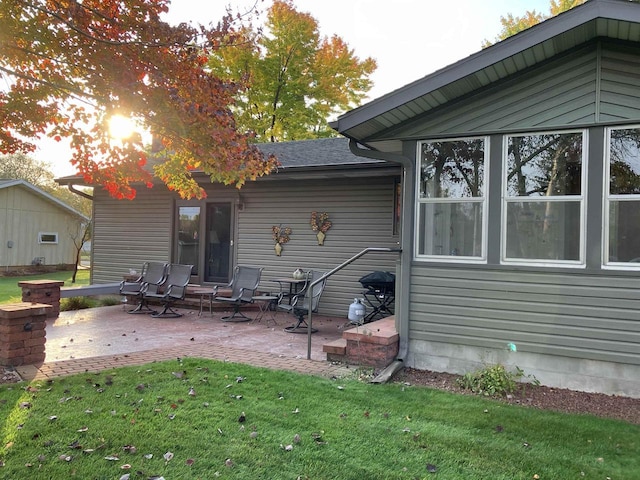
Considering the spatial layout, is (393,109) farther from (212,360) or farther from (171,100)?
(212,360)

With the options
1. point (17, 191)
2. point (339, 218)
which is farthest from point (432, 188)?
point (17, 191)

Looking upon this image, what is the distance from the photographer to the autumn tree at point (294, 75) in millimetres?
19781

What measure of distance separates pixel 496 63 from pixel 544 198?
1.48 m

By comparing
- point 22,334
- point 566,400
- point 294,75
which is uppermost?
point 294,75

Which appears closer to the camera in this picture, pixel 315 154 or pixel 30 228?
pixel 315 154

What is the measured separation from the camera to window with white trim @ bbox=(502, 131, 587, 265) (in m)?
4.72

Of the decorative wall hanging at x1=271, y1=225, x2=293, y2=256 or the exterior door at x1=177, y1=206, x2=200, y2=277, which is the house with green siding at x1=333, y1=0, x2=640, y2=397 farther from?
the exterior door at x1=177, y1=206, x2=200, y2=277

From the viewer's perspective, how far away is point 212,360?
17.0ft

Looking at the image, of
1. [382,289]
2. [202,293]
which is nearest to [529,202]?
[382,289]

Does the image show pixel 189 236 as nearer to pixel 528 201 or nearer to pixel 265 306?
pixel 265 306

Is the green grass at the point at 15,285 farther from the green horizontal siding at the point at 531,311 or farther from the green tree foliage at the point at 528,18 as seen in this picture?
the green tree foliage at the point at 528,18

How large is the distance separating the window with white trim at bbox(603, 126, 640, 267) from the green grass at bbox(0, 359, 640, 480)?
167cm

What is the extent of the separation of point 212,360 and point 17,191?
19.6 meters

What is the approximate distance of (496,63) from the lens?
183 inches
